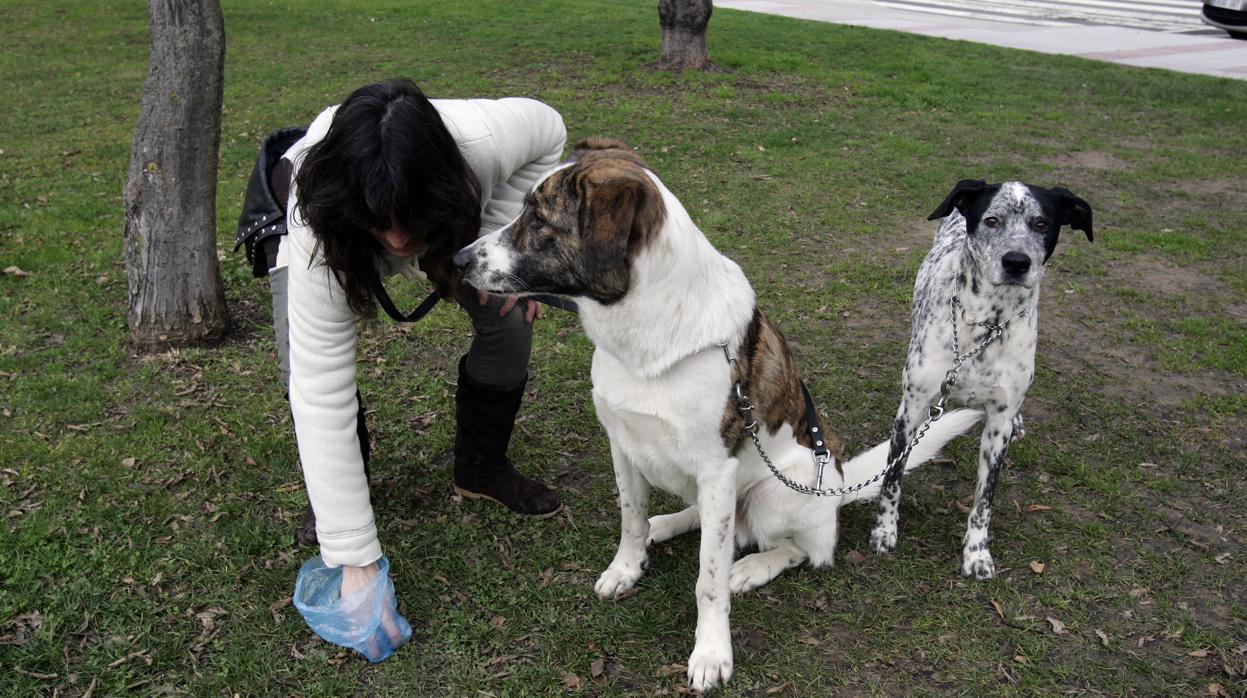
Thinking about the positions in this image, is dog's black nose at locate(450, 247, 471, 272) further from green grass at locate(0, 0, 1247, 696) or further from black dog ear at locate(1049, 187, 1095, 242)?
black dog ear at locate(1049, 187, 1095, 242)

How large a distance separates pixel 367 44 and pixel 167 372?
10.2m

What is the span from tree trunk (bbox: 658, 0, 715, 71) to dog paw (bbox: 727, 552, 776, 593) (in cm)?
880

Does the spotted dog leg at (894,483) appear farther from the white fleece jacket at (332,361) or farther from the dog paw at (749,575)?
the white fleece jacket at (332,361)

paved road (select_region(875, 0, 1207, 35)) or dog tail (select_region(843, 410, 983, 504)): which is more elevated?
paved road (select_region(875, 0, 1207, 35))

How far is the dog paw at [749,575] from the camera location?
130 inches

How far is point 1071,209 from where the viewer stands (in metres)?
3.32

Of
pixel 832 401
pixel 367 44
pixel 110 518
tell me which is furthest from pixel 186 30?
pixel 367 44

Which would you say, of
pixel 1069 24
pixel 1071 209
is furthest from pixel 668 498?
pixel 1069 24

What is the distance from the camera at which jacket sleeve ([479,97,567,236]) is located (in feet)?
9.95

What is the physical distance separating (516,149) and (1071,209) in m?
2.07

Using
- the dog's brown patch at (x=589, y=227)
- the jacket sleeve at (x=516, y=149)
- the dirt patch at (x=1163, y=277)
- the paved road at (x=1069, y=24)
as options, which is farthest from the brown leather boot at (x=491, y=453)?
the paved road at (x=1069, y=24)

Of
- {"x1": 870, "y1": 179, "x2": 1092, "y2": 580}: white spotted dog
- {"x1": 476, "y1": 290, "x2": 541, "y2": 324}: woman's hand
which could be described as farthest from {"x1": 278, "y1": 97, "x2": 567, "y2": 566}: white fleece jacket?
{"x1": 870, "y1": 179, "x2": 1092, "y2": 580}: white spotted dog

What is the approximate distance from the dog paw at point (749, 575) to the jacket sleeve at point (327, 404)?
4.29ft

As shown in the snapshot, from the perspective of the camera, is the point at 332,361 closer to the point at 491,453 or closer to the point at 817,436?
the point at 491,453
